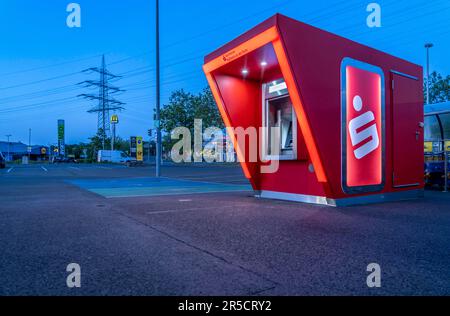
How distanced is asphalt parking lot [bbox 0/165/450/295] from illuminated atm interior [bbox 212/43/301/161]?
2733mm

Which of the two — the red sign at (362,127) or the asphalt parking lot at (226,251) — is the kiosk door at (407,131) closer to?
the red sign at (362,127)

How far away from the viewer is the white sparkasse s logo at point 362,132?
21.2ft

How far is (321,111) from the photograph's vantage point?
5801 millimetres

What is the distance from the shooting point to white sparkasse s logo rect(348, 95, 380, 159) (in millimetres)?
6465

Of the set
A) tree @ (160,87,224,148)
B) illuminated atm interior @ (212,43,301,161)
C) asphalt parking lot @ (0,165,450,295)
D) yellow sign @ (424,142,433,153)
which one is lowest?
asphalt parking lot @ (0,165,450,295)

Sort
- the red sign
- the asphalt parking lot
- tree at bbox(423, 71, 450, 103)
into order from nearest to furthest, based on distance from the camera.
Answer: the asphalt parking lot
the red sign
tree at bbox(423, 71, 450, 103)

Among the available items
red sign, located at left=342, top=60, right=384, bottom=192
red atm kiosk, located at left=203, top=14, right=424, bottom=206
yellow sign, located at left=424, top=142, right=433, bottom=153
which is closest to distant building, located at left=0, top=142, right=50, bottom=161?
red atm kiosk, located at left=203, top=14, right=424, bottom=206

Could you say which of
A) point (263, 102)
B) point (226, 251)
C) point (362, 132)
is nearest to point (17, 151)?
point (263, 102)

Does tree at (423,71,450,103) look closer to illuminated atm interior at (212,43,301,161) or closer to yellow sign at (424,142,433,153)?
yellow sign at (424,142,433,153)

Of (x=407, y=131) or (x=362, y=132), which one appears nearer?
(x=362, y=132)

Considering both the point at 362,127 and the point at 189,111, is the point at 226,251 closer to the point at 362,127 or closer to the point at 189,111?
the point at 362,127

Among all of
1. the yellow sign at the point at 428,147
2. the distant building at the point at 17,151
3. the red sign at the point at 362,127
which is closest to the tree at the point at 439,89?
the yellow sign at the point at 428,147

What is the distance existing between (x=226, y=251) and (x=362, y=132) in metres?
5.03

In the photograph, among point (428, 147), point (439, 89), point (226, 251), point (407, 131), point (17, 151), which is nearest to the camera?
point (226, 251)
